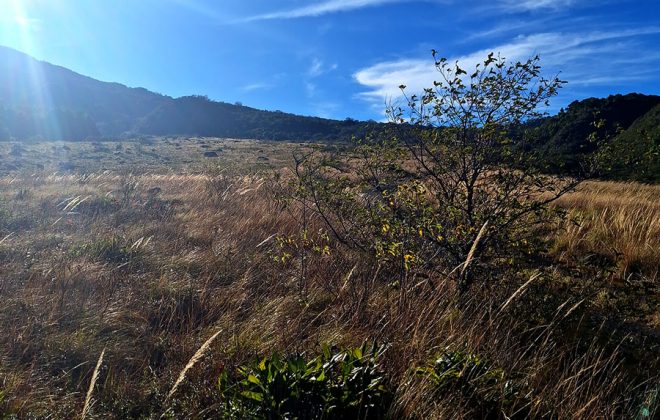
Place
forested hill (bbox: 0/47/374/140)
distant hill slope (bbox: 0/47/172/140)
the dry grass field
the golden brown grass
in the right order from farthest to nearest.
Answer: forested hill (bbox: 0/47/374/140) → distant hill slope (bbox: 0/47/172/140) → the golden brown grass → the dry grass field

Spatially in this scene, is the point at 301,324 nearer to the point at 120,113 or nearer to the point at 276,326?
the point at 276,326

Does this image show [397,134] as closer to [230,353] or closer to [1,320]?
[230,353]

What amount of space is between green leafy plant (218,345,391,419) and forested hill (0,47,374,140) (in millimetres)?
54370

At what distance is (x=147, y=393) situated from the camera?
263 cm

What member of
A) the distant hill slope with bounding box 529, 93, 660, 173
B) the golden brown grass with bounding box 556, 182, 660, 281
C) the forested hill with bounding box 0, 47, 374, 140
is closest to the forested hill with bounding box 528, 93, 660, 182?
the distant hill slope with bounding box 529, 93, 660, 173

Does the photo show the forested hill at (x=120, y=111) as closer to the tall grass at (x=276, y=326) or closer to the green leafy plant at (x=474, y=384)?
the tall grass at (x=276, y=326)

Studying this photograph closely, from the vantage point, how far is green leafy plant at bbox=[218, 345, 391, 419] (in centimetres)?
213

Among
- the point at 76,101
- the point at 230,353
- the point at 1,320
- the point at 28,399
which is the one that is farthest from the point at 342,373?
the point at 76,101

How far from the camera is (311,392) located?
7.13ft

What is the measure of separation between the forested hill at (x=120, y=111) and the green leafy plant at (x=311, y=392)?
54.4 metres

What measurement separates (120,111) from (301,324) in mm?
87206

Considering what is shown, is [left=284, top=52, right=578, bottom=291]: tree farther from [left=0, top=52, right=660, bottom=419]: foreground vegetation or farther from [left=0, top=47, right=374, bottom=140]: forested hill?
[left=0, top=47, right=374, bottom=140]: forested hill

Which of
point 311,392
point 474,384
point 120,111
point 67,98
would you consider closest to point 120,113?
point 120,111

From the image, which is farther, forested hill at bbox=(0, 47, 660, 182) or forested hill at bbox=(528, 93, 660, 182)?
forested hill at bbox=(0, 47, 660, 182)
